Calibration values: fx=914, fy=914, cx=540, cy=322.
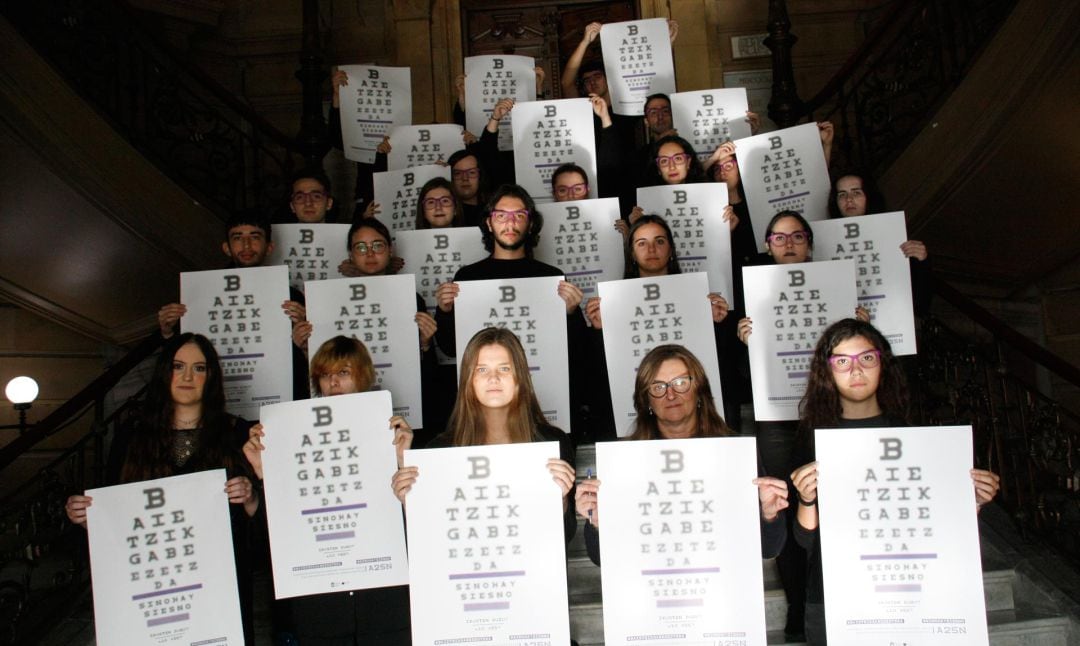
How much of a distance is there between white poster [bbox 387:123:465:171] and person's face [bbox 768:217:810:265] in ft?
7.19

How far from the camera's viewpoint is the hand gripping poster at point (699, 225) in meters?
4.04

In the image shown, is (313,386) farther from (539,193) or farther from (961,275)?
(961,275)

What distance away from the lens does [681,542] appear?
2.31 meters

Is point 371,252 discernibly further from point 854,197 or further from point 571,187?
point 854,197

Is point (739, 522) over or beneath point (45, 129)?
beneath

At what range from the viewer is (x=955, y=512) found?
7.65ft

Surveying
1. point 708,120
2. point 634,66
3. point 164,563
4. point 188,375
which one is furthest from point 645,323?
point 634,66

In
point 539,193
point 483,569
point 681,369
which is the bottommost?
point 483,569

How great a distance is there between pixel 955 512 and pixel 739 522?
556mm

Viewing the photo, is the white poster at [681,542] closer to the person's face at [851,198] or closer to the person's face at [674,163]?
the person's face at [851,198]

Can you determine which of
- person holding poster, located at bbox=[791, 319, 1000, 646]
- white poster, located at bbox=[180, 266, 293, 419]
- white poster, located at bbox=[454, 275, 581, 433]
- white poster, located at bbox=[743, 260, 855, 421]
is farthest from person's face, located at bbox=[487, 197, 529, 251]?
person holding poster, located at bbox=[791, 319, 1000, 646]

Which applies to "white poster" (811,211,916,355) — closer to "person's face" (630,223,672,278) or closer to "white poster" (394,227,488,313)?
"person's face" (630,223,672,278)

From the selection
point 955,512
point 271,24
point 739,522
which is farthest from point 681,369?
point 271,24

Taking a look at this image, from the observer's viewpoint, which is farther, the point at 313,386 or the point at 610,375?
the point at 610,375
